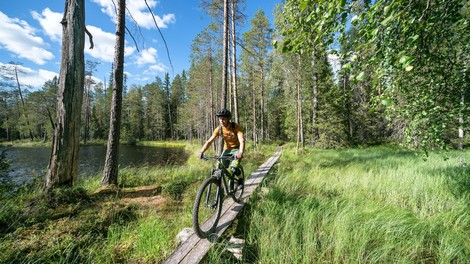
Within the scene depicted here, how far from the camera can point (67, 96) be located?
4438 millimetres

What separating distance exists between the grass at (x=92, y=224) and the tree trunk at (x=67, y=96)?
542mm

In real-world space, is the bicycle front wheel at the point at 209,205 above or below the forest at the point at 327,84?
below

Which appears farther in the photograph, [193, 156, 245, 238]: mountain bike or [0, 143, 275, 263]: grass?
[193, 156, 245, 238]: mountain bike

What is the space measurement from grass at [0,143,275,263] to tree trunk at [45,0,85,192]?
0.54 m

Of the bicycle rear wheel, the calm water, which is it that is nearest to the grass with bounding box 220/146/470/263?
the bicycle rear wheel

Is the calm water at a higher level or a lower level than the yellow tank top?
lower

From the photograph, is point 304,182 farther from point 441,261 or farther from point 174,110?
point 174,110

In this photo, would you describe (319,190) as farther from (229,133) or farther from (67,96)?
(67,96)

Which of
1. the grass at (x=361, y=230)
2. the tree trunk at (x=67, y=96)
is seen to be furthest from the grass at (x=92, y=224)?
the grass at (x=361, y=230)

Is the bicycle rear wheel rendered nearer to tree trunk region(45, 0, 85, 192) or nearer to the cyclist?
the cyclist

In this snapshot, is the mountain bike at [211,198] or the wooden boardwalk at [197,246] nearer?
the wooden boardwalk at [197,246]

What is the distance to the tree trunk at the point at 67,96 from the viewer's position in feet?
14.5

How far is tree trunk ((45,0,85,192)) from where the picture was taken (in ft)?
14.5

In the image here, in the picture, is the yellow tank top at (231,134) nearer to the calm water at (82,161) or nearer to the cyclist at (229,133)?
the cyclist at (229,133)
